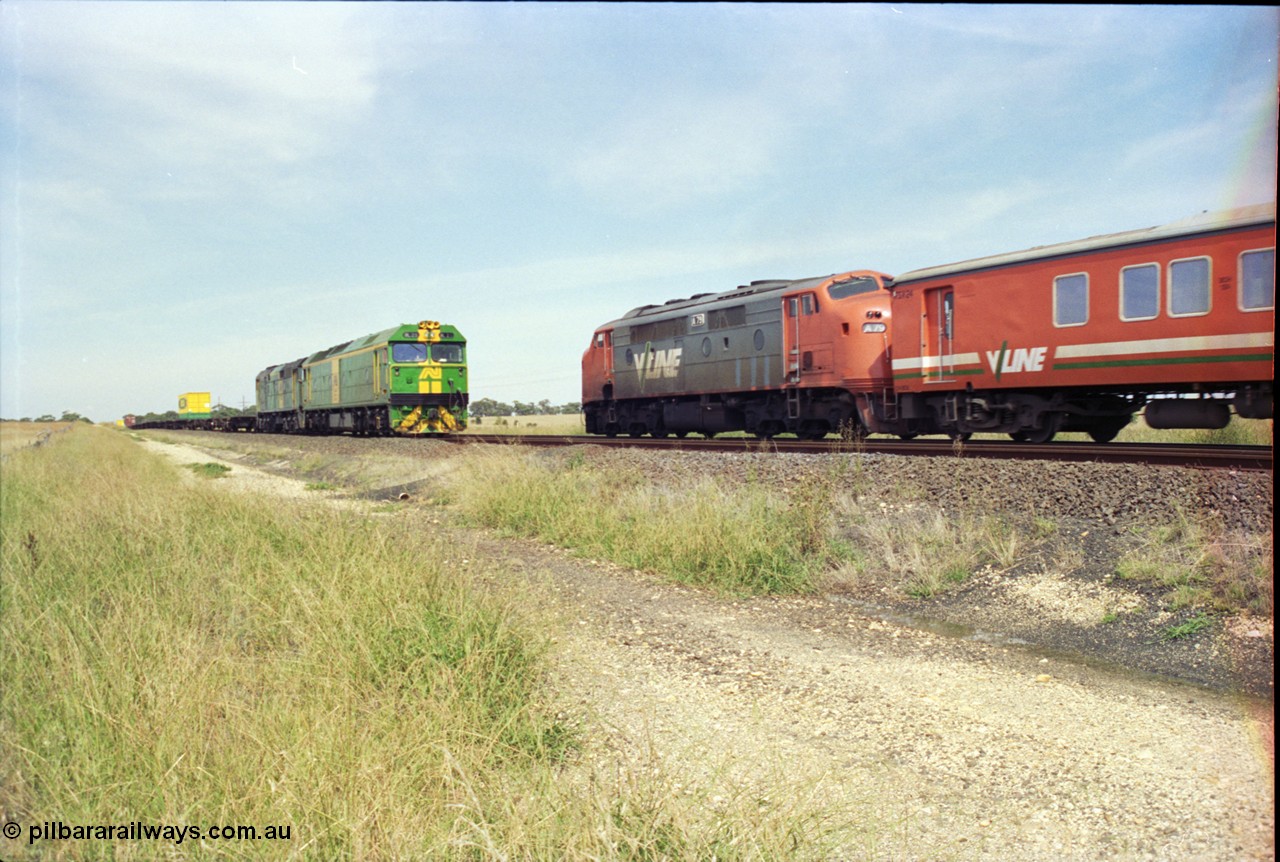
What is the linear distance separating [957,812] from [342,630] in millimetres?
3356

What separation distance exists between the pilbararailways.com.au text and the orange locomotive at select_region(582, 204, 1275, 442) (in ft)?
22.3

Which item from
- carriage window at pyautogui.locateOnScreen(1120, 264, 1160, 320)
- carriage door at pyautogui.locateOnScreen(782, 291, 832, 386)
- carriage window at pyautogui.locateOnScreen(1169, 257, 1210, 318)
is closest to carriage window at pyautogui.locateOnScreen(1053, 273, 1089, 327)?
carriage window at pyautogui.locateOnScreen(1120, 264, 1160, 320)

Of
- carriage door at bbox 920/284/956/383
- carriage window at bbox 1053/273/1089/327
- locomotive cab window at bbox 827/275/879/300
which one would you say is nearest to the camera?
carriage window at bbox 1053/273/1089/327

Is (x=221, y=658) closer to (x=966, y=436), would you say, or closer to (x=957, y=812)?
(x=957, y=812)

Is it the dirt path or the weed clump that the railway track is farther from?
the dirt path

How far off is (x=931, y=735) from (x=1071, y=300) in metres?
10.0

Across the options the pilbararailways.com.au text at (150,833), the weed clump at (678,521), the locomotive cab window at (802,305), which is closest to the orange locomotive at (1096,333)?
the locomotive cab window at (802,305)

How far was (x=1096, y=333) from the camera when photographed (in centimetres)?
1214

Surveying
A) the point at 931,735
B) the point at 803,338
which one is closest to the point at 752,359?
the point at 803,338

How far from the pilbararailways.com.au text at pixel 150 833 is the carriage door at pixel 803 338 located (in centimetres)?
1522

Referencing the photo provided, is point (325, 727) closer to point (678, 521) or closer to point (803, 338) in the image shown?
point (678, 521)

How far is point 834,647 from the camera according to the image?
20.0 feet

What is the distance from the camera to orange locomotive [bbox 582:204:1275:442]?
35.5ft

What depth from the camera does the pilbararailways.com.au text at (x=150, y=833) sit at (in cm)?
279
